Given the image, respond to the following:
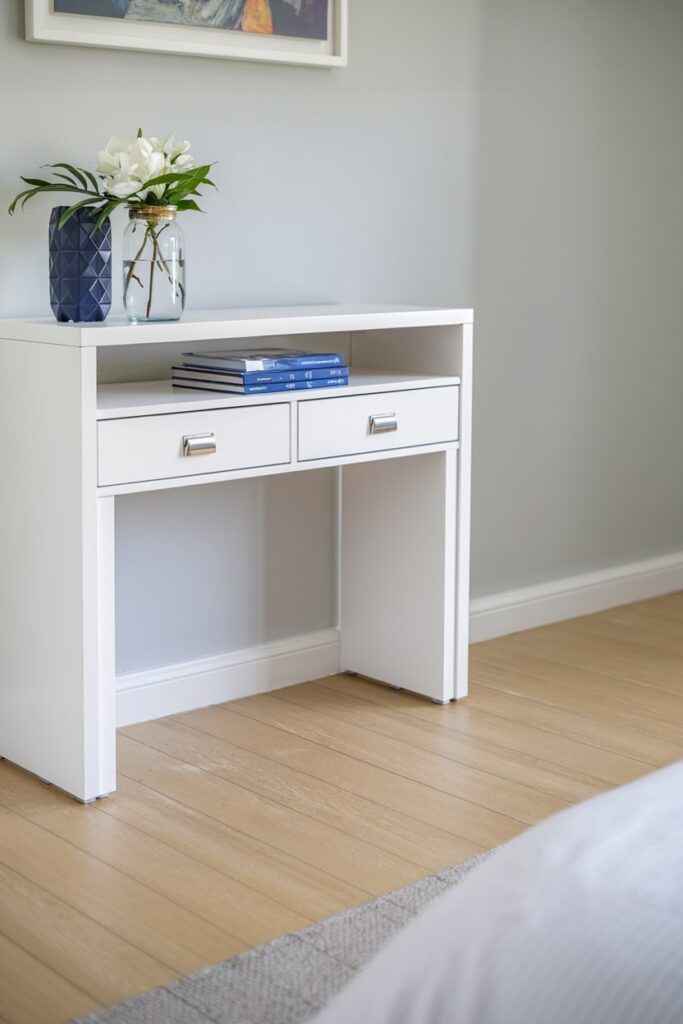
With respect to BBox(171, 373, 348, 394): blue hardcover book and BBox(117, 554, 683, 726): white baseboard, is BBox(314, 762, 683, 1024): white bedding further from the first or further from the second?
BBox(117, 554, 683, 726): white baseboard

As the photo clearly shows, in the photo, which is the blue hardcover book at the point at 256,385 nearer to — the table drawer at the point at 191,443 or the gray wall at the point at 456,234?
the table drawer at the point at 191,443

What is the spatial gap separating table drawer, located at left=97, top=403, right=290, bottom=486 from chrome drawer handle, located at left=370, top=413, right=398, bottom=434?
23 centimetres

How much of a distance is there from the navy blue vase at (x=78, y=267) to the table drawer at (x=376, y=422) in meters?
0.45

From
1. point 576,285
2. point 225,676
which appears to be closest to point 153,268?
point 225,676

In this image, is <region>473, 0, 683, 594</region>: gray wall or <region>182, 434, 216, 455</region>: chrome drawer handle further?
<region>473, 0, 683, 594</region>: gray wall

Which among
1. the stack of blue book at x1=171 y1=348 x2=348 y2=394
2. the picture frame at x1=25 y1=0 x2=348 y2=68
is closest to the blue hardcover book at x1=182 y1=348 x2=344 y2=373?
the stack of blue book at x1=171 y1=348 x2=348 y2=394

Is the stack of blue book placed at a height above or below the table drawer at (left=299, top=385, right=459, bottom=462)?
above

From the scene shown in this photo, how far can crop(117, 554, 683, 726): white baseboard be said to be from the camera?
2928 millimetres

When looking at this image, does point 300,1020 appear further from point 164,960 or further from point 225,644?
point 225,644

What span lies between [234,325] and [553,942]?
1.71 meters

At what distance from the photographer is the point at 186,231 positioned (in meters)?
2.84

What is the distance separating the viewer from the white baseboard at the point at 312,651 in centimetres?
293

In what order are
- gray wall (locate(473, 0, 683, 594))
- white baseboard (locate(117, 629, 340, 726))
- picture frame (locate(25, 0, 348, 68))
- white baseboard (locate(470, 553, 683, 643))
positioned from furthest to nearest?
white baseboard (locate(470, 553, 683, 643)) → gray wall (locate(473, 0, 683, 594)) → white baseboard (locate(117, 629, 340, 726)) → picture frame (locate(25, 0, 348, 68))

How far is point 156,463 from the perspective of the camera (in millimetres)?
2402
